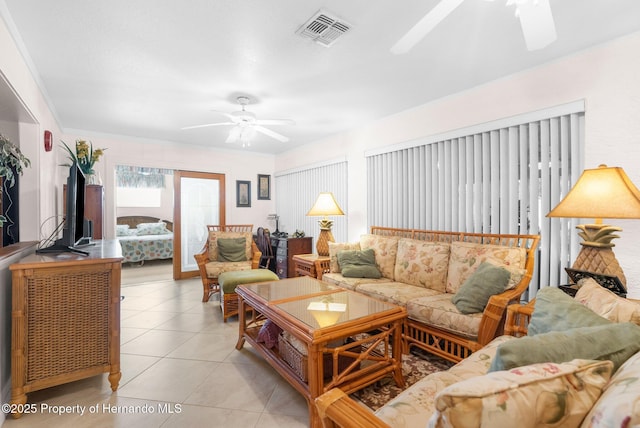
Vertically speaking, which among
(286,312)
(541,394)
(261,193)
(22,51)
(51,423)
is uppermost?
(22,51)

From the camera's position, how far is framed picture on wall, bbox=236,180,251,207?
5.72 metres

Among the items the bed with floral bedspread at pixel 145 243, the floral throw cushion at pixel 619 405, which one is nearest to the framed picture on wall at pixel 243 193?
the bed with floral bedspread at pixel 145 243

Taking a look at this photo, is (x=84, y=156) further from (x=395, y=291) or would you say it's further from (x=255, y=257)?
(x=395, y=291)

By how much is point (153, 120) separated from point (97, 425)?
11.1ft

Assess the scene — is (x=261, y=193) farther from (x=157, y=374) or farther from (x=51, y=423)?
(x=51, y=423)

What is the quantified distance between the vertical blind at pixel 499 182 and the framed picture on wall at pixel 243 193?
2.96 metres

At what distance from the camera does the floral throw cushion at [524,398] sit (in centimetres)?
59

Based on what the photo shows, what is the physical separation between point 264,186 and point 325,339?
15.5 ft

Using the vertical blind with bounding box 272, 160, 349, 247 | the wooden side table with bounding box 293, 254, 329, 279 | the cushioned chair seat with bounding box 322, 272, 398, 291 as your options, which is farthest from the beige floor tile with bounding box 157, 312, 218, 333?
the vertical blind with bounding box 272, 160, 349, 247

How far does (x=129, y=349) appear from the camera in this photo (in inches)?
101

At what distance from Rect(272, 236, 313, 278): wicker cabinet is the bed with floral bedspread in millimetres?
2984

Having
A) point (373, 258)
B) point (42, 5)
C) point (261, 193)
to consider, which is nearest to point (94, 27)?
point (42, 5)

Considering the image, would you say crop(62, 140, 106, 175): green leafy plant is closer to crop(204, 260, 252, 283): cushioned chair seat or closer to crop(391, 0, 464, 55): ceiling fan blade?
crop(204, 260, 252, 283): cushioned chair seat

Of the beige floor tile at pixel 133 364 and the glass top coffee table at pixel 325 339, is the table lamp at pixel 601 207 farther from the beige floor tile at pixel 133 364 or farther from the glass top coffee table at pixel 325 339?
the beige floor tile at pixel 133 364
